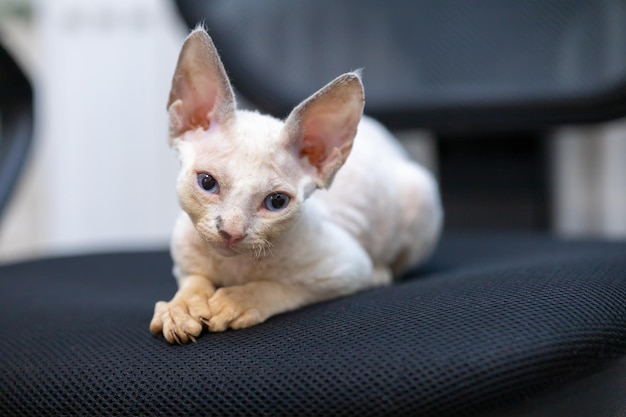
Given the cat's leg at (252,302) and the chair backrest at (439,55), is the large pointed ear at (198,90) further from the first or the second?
the chair backrest at (439,55)

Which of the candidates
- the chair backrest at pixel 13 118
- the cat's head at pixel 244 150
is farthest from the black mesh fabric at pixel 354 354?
the chair backrest at pixel 13 118

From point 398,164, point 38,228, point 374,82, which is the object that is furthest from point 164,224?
point 398,164

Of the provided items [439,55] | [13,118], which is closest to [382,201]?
[439,55]

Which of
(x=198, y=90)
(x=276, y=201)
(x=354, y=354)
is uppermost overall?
(x=198, y=90)

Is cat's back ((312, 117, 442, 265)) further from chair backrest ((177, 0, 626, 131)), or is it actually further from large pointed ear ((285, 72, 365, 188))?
chair backrest ((177, 0, 626, 131))

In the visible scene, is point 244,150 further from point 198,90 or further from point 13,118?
point 13,118
